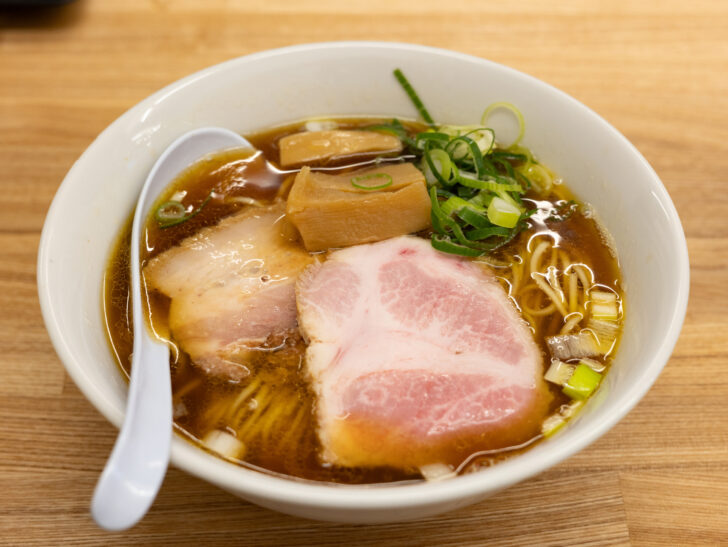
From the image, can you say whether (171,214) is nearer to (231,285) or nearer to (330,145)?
(231,285)

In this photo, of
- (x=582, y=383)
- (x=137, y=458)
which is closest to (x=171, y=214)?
(x=137, y=458)

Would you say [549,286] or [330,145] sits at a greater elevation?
[330,145]

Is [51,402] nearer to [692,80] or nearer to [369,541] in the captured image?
[369,541]

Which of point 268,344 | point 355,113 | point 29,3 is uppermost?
point 29,3

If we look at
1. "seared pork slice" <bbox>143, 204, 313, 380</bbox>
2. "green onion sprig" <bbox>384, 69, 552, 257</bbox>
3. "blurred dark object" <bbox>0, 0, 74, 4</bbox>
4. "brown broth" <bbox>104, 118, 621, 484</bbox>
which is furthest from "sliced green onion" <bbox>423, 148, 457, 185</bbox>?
"blurred dark object" <bbox>0, 0, 74, 4</bbox>

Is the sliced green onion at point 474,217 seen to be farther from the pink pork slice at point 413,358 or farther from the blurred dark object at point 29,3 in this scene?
the blurred dark object at point 29,3

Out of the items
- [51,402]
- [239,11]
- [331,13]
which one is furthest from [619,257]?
[239,11]

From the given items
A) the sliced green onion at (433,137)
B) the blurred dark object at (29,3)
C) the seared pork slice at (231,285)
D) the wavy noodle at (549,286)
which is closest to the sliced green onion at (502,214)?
the wavy noodle at (549,286)
